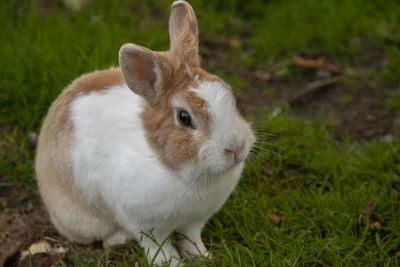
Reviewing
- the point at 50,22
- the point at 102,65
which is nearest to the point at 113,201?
the point at 102,65

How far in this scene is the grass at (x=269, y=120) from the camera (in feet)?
11.8

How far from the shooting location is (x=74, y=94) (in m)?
3.49

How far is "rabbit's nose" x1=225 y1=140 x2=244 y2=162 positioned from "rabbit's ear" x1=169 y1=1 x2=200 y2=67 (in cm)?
58

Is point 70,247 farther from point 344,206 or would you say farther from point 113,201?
point 344,206

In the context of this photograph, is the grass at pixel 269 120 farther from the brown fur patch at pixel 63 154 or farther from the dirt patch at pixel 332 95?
the brown fur patch at pixel 63 154

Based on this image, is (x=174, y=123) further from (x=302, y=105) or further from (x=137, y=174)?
(x=302, y=105)

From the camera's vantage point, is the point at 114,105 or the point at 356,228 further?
the point at 356,228

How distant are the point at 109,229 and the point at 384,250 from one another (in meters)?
1.83

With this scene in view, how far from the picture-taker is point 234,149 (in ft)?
9.20

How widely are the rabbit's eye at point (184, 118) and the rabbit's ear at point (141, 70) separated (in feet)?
0.71

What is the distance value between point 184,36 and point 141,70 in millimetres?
354

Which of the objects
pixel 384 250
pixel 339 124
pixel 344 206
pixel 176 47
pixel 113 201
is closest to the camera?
pixel 176 47

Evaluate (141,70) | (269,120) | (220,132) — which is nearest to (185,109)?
(220,132)

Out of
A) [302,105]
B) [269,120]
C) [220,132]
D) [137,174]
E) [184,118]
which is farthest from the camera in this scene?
[302,105]
